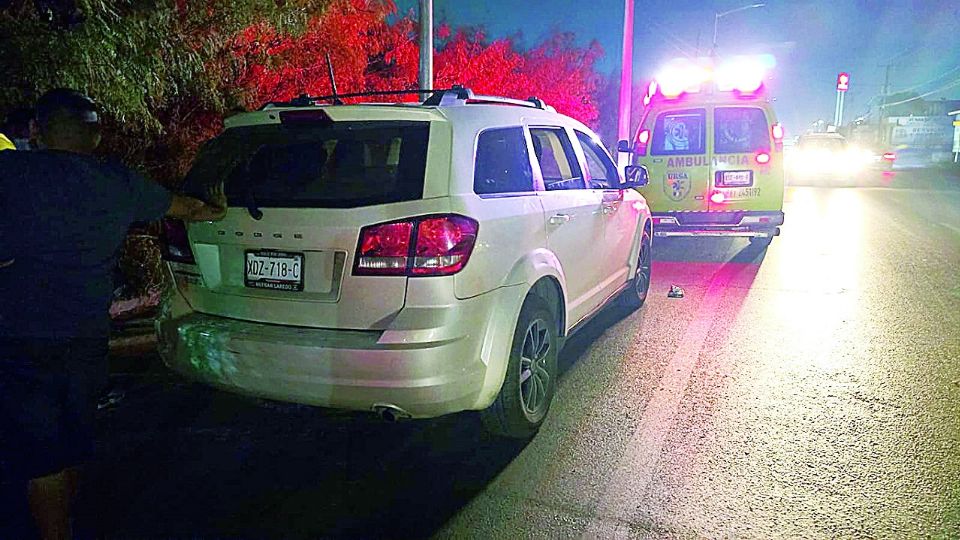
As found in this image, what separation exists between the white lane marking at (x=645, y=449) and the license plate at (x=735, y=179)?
3633mm

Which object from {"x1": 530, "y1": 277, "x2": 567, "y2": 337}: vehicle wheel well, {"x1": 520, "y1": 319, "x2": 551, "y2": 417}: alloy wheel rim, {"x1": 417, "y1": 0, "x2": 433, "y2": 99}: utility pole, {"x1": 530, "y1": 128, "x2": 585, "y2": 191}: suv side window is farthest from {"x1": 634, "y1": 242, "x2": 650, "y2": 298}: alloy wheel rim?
{"x1": 417, "y1": 0, "x2": 433, "y2": 99}: utility pole

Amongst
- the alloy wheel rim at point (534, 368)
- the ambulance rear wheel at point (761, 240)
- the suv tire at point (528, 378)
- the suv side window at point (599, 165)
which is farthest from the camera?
the ambulance rear wheel at point (761, 240)

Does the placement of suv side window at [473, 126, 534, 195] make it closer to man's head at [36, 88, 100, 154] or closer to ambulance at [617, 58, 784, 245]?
man's head at [36, 88, 100, 154]

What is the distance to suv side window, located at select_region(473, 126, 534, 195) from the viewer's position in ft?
11.7

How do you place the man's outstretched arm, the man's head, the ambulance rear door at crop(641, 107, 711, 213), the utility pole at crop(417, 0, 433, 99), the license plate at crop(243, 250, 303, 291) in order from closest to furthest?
the man's head
the man's outstretched arm
the license plate at crop(243, 250, 303, 291)
the utility pole at crop(417, 0, 433, 99)
the ambulance rear door at crop(641, 107, 711, 213)

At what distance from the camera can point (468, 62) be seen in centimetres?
1544

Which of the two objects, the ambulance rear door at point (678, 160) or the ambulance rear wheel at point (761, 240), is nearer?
the ambulance rear door at point (678, 160)

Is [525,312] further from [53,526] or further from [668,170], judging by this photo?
[668,170]

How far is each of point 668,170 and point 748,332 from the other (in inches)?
153

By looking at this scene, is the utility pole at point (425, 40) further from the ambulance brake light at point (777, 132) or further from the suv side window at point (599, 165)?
the ambulance brake light at point (777, 132)

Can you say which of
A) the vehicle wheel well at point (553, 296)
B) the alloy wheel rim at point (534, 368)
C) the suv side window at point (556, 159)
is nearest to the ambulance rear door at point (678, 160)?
the suv side window at point (556, 159)

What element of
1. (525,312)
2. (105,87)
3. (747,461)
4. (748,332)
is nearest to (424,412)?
(525,312)

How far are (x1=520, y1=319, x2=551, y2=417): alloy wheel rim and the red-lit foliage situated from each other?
12.4 feet

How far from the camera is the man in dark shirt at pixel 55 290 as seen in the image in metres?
2.58
